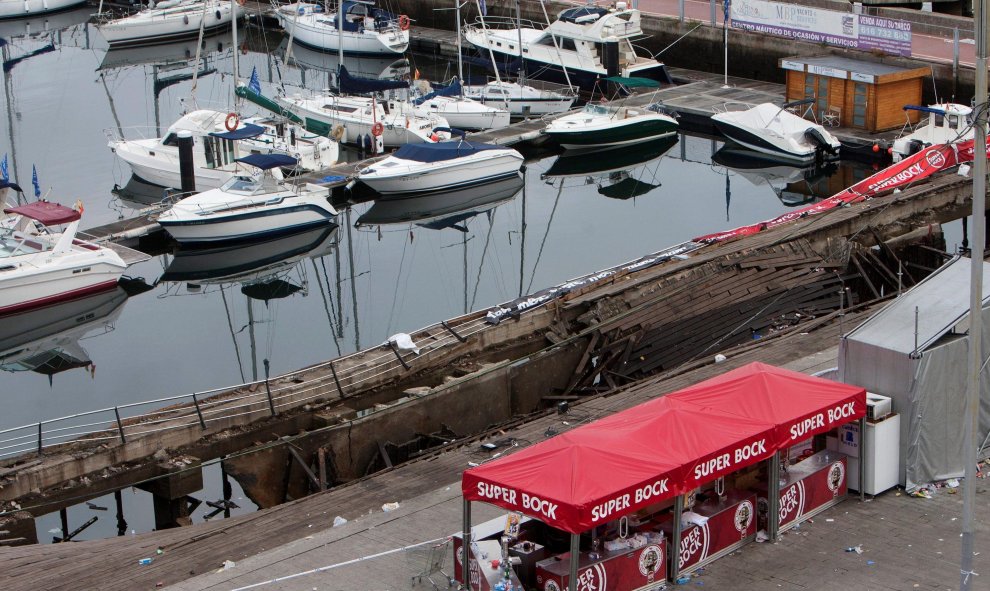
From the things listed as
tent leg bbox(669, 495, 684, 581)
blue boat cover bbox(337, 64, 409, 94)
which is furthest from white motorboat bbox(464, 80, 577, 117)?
tent leg bbox(669, 495, 684, 581)

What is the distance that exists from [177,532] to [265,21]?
62150 mm

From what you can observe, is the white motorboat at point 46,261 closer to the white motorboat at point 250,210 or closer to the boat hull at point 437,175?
the white motorboat at point 250,210

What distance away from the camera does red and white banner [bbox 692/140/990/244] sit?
34.7 m

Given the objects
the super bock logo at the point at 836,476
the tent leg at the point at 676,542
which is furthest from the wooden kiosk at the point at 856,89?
the tent leg at the point at 676,542

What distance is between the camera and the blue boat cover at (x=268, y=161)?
43.4 m

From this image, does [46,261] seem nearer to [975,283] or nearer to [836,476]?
[836,476]

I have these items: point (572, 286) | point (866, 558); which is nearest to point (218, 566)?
point (866, 558)

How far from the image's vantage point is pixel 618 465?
50.7ft

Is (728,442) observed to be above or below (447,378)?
above

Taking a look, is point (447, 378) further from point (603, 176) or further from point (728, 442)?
point (603, 176)

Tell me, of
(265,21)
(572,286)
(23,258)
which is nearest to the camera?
(572,286)

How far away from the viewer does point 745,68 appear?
59.0 m

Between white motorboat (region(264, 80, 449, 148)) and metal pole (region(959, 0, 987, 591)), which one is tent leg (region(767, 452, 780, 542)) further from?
white motorboat (region(264, 80, 449, 148))

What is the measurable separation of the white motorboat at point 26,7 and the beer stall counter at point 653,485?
237 ft
